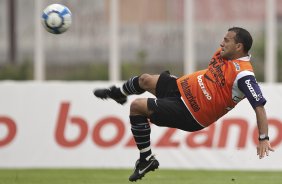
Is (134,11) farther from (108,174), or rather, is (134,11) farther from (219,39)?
(108,174)

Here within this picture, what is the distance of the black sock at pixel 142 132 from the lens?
1330cm

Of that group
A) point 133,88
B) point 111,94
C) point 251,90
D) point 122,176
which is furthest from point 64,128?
point 251,90

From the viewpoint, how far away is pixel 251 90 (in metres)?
12.6

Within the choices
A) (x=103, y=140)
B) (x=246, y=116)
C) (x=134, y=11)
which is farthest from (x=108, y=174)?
(x=134, y=11)

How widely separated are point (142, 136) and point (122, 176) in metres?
3.86

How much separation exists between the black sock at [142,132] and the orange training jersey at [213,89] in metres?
0.66

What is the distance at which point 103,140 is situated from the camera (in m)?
19.4

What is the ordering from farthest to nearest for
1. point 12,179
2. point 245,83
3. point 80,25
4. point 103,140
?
point 80,25 → point 103,140 → point 12,179 → point 245,83

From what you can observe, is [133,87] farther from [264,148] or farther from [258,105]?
[264,148]

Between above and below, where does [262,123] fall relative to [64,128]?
above

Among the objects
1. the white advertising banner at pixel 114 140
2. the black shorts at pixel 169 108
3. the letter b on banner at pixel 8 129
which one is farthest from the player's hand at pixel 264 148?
the letter b on banner at pixel 8 129

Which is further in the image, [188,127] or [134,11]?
[134,11]

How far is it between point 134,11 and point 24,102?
29.0ft

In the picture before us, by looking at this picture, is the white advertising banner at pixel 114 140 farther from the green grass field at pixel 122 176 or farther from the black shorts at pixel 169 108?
the black shorts at pixel 169 108
